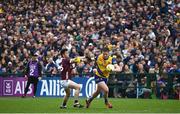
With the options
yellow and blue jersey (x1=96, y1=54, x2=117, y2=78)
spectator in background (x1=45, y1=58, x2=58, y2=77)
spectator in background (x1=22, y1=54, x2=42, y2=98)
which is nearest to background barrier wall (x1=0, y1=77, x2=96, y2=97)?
spectator in background (x1=45, y1=58, x2=58, y2=77)

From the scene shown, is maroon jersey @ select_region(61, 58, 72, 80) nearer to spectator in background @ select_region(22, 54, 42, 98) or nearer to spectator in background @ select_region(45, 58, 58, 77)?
spectator in background @ select_region(22, 54, 42, 98)

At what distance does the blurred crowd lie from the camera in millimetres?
30844

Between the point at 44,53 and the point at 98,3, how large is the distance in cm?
517

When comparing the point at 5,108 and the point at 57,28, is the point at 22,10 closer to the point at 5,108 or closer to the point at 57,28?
the point at 57,28

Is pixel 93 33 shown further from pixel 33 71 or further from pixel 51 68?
pixel 33 71

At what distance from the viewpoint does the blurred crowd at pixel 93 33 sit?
1214 inches

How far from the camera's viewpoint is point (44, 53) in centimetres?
3356

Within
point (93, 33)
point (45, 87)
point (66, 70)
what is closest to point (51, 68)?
point (45, 87)

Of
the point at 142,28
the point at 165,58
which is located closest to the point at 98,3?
the point at 142,28

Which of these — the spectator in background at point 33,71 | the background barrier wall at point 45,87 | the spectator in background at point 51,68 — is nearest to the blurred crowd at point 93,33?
the spectator in background at point 51,68

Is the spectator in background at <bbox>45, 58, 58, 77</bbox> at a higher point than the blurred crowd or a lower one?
lower

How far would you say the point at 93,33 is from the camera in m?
33.9

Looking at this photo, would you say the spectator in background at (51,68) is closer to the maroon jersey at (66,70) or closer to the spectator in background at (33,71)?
the spectator in background at (33,71)

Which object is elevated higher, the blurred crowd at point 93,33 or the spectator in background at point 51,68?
the blurred crowd at point 93,33
